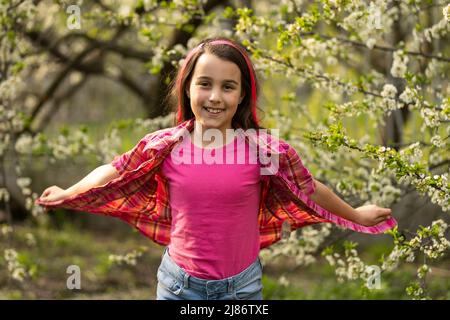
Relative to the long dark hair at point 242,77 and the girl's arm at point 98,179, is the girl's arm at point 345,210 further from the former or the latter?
the girl's arm at point 98,179

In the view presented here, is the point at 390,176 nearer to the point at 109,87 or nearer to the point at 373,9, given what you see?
the point at 373,9

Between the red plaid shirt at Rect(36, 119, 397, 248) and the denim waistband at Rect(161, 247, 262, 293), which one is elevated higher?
the red plaid shirt at Rect(36, 119, 397, 248)

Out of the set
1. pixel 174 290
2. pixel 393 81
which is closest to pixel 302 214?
pixel 174 290

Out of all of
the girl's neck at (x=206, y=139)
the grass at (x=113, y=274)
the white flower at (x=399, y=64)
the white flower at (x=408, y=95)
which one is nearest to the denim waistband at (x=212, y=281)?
the girl's neck at (x=206, y=139)

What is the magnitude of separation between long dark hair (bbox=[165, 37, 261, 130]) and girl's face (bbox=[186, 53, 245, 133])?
0.04 meters

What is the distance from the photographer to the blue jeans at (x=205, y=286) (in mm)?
2908

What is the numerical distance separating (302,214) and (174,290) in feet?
2.19

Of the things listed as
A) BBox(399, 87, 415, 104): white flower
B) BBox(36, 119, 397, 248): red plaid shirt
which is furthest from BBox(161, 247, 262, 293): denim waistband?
BBox(399, 87, 415, 104): white flower

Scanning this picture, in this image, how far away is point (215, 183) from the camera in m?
2.89

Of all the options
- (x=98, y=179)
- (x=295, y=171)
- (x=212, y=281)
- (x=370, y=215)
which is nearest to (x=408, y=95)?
(x=370, y=215)

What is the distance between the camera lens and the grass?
214 inches

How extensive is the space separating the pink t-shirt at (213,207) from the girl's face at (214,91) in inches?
4.6

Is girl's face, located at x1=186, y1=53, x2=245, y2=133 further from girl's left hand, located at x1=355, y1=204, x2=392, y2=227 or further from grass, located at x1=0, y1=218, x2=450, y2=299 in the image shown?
grass, located at x1=0, y1=218, x2=450, y2=299

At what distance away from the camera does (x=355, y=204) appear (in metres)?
4.32
